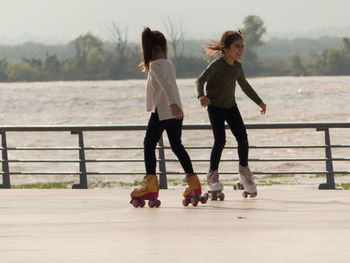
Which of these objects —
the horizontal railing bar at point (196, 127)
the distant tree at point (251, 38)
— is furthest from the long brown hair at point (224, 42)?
the distant tree at point (251, 38)

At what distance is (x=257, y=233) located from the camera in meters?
5.34

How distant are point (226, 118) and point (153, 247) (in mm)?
2834

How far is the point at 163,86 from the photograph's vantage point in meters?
6.89

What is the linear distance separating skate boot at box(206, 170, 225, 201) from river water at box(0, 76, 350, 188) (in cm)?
4476

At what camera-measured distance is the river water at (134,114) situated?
6419 cm

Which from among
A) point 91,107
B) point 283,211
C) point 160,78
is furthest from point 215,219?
point 91,107

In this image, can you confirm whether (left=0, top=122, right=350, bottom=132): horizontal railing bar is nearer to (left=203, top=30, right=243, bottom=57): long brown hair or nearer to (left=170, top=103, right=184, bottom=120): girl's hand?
(left=203, top=30, right=243, bottom=57): long brown hair

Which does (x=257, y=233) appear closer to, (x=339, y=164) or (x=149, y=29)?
(x=149, y=29)

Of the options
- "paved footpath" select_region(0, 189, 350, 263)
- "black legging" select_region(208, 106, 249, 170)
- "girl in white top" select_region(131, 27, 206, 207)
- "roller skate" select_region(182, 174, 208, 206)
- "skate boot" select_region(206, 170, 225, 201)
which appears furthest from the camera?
"skate boot" select_region(206, 170, 225, 201)

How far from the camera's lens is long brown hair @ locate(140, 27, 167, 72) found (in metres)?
6.96

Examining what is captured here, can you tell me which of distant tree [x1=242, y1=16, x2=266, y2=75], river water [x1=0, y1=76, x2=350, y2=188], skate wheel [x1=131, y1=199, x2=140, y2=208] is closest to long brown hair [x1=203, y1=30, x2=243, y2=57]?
skate wheel [x1=131, y1=199, x2=140, y2=208]

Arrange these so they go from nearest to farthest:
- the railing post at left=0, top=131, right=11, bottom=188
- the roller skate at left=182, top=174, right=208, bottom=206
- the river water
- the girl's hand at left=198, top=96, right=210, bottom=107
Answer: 1. the girl's hand at left=198, top=96, right=210, bottom=107
2. the roller skate at left=182, top=174, right=208, bottom=206
3. the railing post at left=0, top=131, right=11, bottom=188
4. the river water

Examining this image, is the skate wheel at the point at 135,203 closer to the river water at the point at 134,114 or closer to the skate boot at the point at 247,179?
the skate boot at the point at 247,179

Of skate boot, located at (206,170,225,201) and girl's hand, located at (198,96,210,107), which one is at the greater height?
girl's hand, located at (198,96,210,107)
